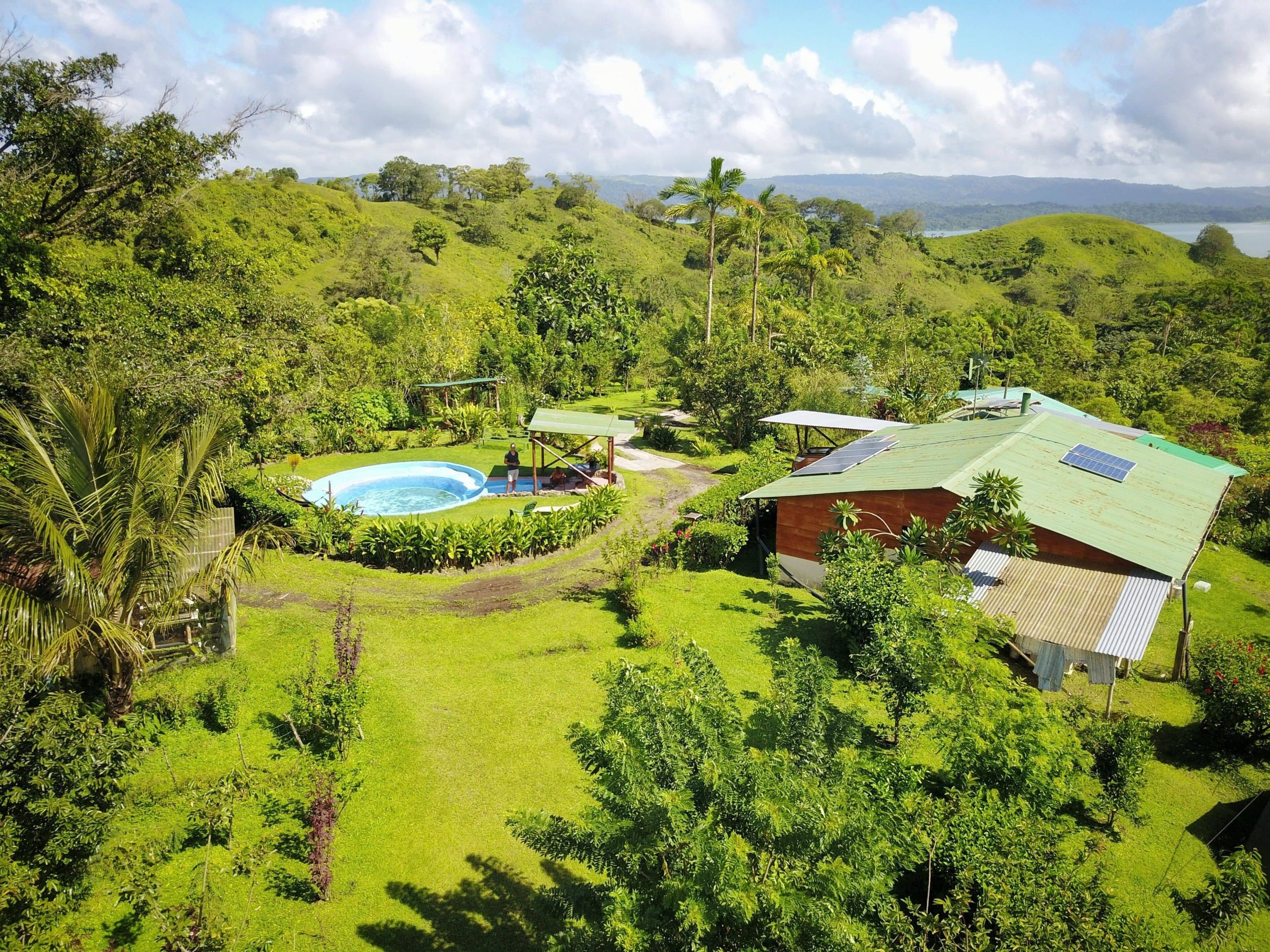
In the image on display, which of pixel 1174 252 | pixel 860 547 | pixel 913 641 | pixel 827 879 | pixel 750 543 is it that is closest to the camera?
pixel 827 879

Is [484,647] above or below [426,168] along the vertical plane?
below

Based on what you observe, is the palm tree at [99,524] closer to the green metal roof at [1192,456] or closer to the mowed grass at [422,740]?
the mowed grass at [422,740]

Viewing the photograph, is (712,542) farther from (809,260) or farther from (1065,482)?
(809,260)

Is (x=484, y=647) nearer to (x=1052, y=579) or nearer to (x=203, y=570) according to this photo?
(x=203, y=570)

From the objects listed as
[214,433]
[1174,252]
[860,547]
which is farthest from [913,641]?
[1174,252]

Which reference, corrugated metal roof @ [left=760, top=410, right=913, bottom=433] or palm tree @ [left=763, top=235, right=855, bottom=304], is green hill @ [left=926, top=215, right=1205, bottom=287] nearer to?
palm tree @ [left=763, top=235, right=855, bottom=304]

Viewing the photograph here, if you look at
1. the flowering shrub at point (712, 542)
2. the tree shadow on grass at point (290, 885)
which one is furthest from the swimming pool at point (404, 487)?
the tree shadow on grass at point (290, 885)
